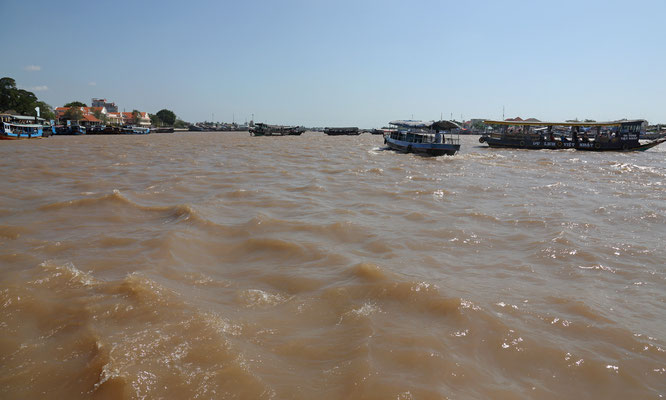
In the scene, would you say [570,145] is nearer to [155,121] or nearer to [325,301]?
[325,301]

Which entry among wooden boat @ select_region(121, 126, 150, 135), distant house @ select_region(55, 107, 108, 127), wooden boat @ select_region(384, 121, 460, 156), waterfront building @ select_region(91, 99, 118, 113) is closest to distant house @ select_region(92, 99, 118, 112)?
waterfront building @ select_region(91, 99, 118, 113)

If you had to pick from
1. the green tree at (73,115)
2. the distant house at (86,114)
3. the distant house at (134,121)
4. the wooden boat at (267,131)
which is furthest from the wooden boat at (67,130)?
the distant house at (134,121)

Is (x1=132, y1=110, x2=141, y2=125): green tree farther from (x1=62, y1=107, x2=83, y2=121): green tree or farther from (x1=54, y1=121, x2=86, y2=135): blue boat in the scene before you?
(x1=54, y1=121, x2=86, y2=135): blue boat

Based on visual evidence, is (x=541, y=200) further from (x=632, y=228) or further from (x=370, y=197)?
(x=370, y=197)

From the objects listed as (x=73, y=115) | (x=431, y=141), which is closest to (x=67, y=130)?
(x=73, y=115)

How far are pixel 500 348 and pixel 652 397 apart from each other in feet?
3.32

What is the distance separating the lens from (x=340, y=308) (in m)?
3.81

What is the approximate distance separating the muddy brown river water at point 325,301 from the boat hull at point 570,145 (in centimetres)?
2531

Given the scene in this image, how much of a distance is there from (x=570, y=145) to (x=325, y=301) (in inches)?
1302

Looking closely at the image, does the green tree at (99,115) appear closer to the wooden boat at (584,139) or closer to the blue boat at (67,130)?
the blue boat at (67,130)

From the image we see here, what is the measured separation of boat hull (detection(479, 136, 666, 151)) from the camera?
95.2 ft

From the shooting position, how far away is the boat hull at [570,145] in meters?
29.0

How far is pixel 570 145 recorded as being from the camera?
3038 centimetres

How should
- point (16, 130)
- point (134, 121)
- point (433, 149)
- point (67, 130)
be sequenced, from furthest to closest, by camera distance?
point (134, 121) < point (67, 130) < point (16, 130) < point (433, 149)
